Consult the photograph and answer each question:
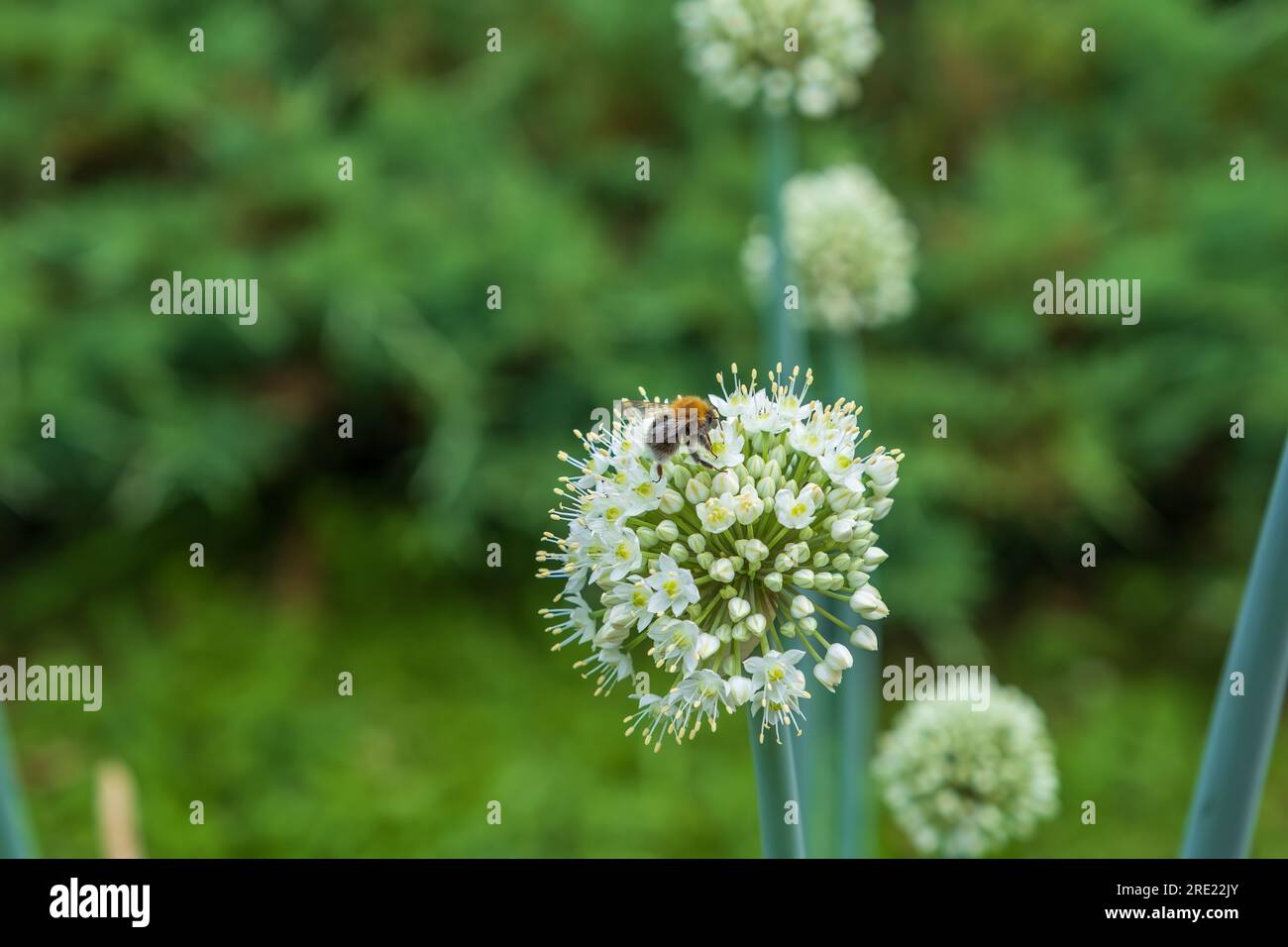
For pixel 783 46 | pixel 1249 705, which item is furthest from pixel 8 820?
pixel 783 46

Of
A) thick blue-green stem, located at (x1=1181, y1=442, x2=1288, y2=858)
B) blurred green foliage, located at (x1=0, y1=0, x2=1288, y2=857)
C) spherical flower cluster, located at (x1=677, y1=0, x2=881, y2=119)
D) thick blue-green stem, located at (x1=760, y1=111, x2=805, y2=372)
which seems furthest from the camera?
blurred green foliage, located at (x1=0, y1=0, x2=1288, y2=857)

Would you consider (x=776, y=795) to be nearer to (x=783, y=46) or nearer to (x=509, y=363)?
(x=783, y=46)

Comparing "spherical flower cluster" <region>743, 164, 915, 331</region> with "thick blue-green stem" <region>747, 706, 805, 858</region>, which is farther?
"spherical flower cluster" <region>743, 164, 915, 331</region>

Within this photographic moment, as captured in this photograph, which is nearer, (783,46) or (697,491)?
(697,491)

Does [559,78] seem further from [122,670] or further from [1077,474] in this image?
[122,670]

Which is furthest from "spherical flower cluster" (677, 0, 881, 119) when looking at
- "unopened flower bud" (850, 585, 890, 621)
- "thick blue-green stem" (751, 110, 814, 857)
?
"unopened flower bud" (850, 585, 890, 621)

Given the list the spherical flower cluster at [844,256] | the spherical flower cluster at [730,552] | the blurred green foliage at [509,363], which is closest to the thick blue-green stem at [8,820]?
the spherical flower cluster at [730,552]

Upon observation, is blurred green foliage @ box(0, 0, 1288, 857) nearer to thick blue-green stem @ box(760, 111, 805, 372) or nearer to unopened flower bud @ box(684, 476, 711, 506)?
thick blue-green stem @ box(760, 111, 805, 372)
